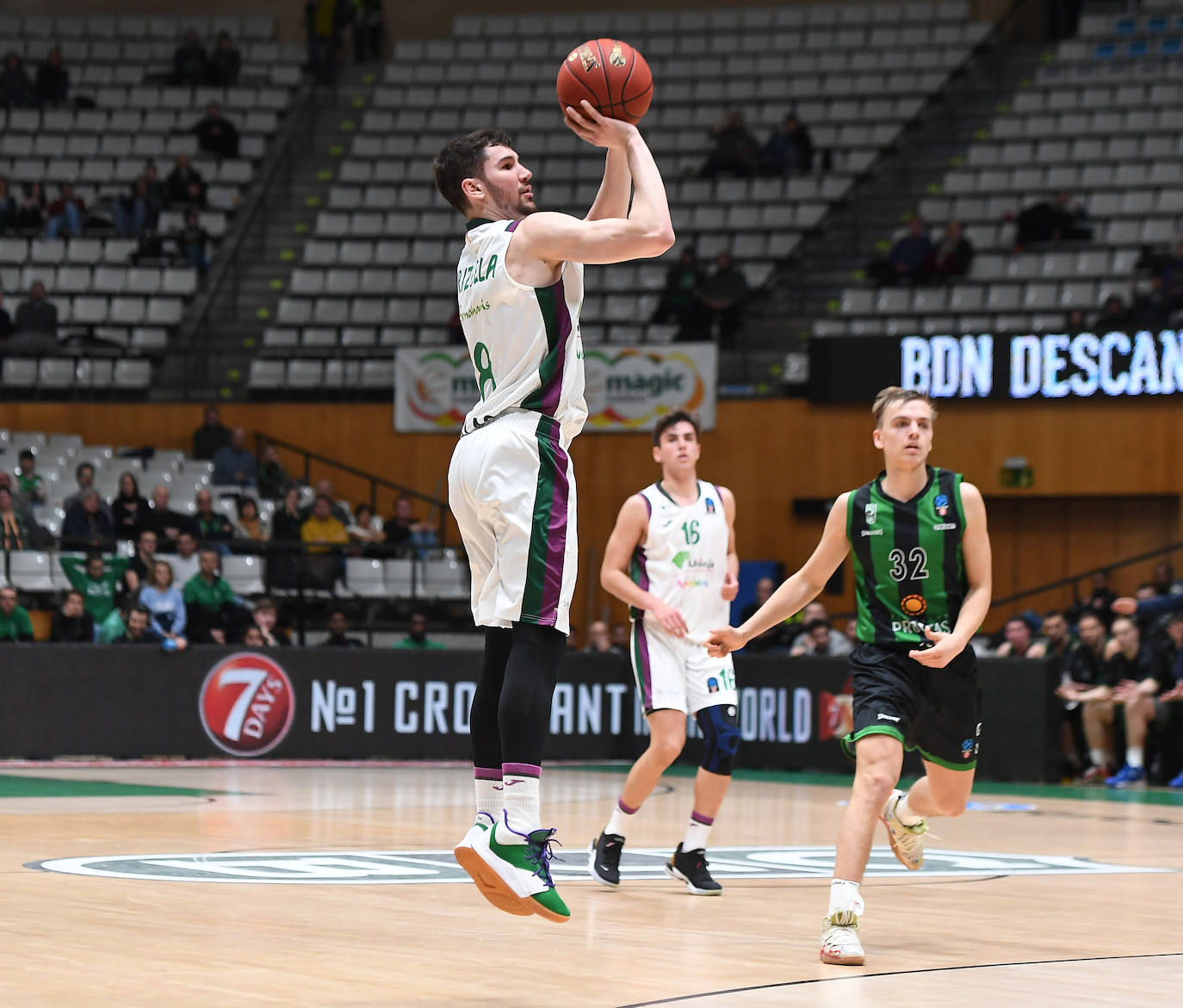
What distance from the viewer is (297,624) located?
17.7 metres

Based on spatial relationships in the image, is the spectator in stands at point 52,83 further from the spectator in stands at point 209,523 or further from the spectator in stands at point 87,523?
the spectator in stands at point 87,523

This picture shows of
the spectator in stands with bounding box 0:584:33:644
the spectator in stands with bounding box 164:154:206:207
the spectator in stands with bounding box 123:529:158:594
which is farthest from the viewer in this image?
the spectator in stands with bounding box 164:154:206:207

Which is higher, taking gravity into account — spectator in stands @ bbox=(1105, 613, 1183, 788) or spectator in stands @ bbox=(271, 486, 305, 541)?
spectator in stands @ bbox=(271, 486, 305, 541)

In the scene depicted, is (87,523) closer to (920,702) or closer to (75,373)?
(75,373)

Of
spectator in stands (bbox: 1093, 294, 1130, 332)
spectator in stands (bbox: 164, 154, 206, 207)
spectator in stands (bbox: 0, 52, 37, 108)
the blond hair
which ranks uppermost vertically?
spectator in stands (bbox: 0, 52, 37, 108)

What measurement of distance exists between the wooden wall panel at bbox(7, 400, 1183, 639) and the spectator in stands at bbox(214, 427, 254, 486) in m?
1.67

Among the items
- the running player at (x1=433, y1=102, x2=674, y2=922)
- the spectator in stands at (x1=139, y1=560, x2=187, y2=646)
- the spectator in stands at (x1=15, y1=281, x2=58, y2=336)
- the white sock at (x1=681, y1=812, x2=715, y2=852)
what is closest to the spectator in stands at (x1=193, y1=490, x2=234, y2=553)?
the spectator in stands at (x1=139, y1=560, x2=187, y2=646)

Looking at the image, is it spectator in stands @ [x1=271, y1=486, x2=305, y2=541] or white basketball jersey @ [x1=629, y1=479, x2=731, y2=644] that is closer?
white basketball jersey @ [x1=629, y1=479, x2=731, y2=644]

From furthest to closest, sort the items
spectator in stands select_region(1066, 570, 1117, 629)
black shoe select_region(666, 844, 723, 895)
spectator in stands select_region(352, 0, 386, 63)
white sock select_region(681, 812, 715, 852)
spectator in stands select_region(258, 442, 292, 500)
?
spectator in stands select_region(352, 0, 386, 63) < spectator in stands select_region(258, 442, 292, 500) < spectator in stands select_region(1066, 570, 1117, 629) < white sock select_region(681, 812, 715, 852) < black shoe select_region(666, 844, 723, 895)

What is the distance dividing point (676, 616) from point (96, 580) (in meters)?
9.70

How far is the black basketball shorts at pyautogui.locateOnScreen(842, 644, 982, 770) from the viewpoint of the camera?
6.05 metres

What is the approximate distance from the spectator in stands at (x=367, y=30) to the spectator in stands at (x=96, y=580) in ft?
45.5

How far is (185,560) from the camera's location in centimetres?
1698

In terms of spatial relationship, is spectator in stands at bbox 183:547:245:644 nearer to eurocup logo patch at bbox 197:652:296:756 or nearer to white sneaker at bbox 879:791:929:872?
eurocup logo patch at bbox 197:652:296:756
